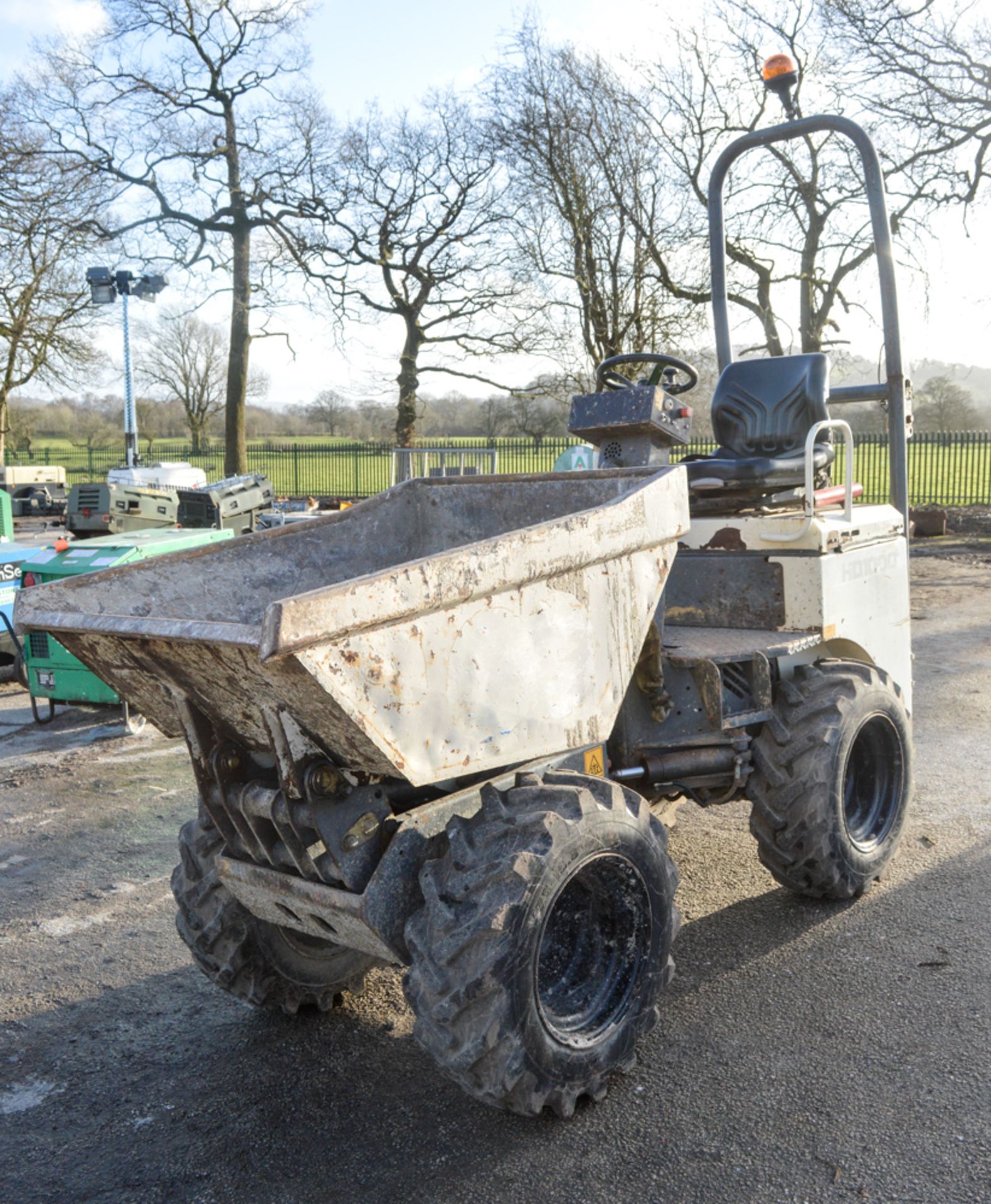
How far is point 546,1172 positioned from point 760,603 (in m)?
2.32

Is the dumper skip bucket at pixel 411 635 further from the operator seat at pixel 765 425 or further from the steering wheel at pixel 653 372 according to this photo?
the steering wheel at pixel 653 372

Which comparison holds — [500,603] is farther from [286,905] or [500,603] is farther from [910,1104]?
[910,1104]

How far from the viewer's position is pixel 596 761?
3416mm

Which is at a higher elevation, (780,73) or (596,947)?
(780,73)

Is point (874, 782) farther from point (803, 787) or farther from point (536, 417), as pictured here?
point (536, 417)

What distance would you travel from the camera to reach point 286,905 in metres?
2.94

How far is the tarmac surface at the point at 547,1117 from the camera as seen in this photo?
8.63 ft

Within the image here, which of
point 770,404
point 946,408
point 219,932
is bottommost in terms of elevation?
point 219,932

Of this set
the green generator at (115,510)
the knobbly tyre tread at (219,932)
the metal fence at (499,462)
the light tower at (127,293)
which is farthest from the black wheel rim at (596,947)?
the light tower at (127,293)

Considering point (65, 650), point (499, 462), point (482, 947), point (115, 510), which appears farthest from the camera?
point (499, 462)

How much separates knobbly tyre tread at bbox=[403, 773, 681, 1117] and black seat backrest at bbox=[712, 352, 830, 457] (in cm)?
252

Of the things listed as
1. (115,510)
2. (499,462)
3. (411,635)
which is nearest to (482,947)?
(411,635)

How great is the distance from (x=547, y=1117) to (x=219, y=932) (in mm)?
1119

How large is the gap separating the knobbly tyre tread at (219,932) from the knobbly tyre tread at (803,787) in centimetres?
169
